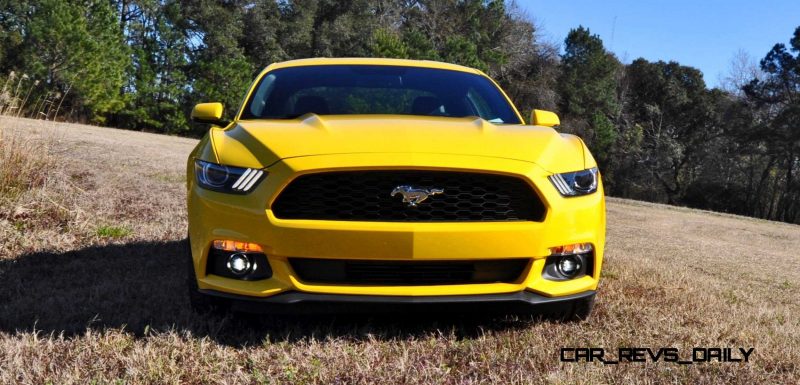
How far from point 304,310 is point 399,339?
508mm

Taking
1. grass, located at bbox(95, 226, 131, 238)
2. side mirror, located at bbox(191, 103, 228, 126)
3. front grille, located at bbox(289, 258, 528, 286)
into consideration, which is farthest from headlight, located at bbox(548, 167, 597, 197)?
grass, located at bbox(95, 226, 131, 238)

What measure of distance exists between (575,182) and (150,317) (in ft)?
7.21

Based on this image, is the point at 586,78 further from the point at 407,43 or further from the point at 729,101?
the point at 407,43

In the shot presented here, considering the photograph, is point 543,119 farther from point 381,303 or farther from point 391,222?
point 381,303

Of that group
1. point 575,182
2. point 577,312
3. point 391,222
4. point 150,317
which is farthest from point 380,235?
point 150,317

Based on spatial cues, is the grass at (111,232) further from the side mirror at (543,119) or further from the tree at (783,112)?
the tree at (783,112)

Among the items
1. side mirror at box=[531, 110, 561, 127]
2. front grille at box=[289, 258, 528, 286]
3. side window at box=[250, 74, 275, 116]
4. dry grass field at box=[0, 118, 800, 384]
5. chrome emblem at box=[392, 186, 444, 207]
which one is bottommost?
dry grass field at box=[0, 118, 800, 384]

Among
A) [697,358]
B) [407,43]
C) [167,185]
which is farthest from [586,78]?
[697,358]

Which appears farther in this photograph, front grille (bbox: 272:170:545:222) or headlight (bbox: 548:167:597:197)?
headlight (bbox: 548:167:597:197)

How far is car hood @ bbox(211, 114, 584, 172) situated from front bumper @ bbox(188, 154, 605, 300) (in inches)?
2.4

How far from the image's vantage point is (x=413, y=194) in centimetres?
274

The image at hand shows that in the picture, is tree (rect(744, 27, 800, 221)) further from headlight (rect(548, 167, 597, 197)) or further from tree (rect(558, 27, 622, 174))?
headlight (rect(548, 167, 597, 197))

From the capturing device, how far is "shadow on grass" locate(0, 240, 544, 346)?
310cm

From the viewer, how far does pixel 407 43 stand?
4475cm
